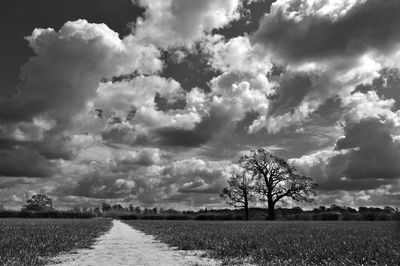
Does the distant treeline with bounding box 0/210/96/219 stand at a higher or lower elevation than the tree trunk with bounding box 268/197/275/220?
higher

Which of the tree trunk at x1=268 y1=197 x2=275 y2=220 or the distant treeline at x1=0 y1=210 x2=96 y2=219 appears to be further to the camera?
the distant treeline at x1=0 y1=210 x2=96 y2=219

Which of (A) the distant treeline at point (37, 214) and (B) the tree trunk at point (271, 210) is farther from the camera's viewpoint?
(A) the distant treeline at point (37, 214)

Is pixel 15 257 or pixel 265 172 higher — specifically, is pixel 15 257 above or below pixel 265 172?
below

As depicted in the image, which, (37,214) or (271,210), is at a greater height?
(37,214)

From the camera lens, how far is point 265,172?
241ft

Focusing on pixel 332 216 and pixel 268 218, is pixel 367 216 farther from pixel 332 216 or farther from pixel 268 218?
pixel 268 218

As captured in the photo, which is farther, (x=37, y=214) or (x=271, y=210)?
(x=37, y=214)

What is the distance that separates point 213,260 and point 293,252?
8.10 feet

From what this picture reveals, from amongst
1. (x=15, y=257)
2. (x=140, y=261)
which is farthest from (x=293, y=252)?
(x=15, y=257)

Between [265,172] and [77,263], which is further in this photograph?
[265,172]

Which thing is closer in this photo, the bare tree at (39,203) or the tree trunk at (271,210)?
the tree trunk at (271,210)

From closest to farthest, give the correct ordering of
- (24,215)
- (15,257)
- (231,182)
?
(15,257) → (231,182) → (24,215)

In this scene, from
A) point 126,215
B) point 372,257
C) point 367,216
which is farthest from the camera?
point 126,215

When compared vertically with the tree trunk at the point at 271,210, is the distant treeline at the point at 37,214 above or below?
above
